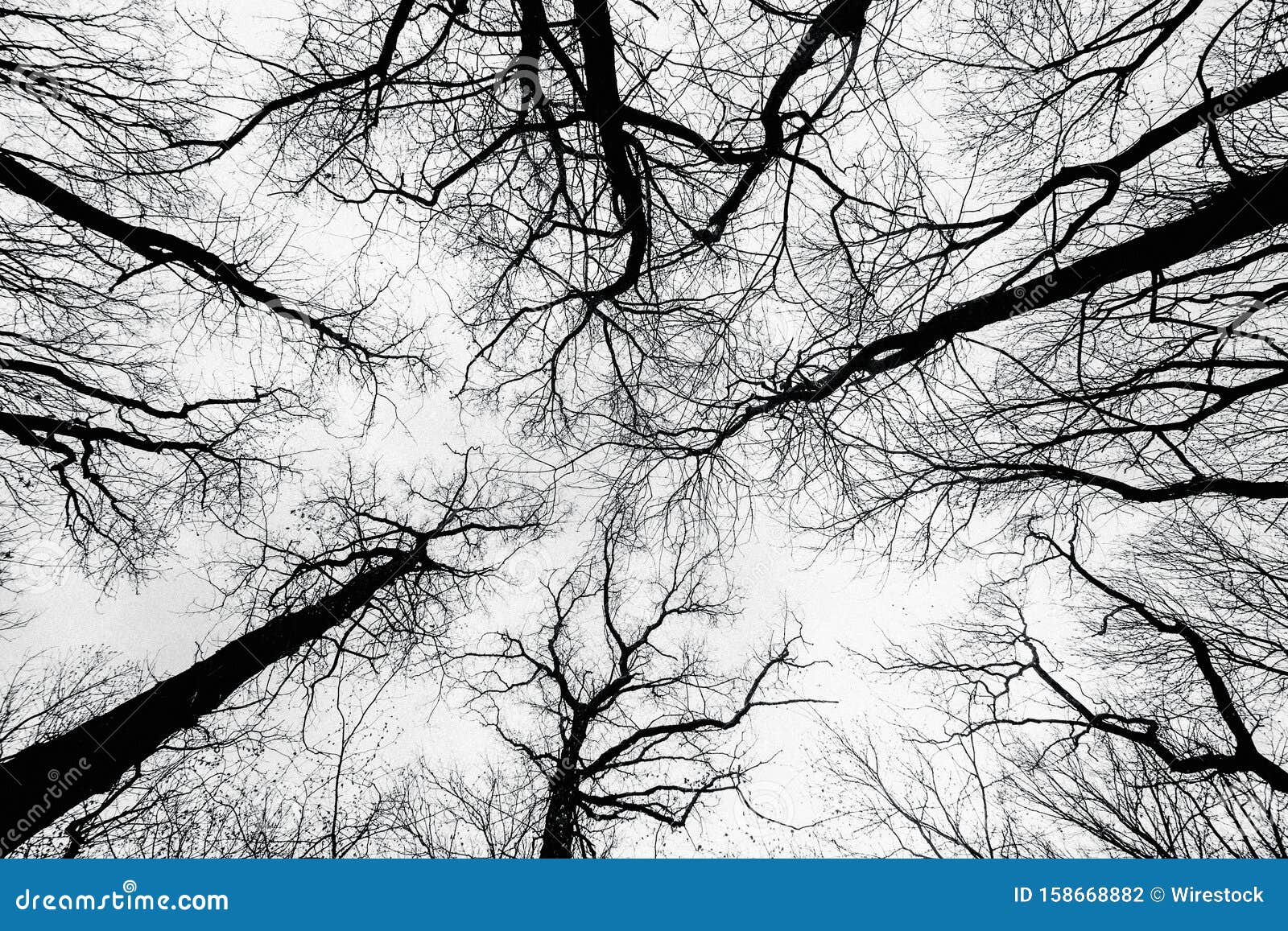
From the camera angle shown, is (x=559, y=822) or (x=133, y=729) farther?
(x=559, y=822)

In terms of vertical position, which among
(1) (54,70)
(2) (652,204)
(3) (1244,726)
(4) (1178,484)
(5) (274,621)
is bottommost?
(3) (1244,726)

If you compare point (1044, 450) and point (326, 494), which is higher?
point (326, 494)

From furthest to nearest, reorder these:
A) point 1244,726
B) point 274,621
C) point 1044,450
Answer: point 274,621
point 1244,726
point 1044,450

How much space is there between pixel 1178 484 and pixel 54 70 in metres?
10.6

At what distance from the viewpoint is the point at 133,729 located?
20.8 ft

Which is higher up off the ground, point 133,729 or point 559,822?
point 133,729

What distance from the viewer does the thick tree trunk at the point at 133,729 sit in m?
5.73

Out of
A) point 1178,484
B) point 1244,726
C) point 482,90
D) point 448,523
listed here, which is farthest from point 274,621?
point 1244,726

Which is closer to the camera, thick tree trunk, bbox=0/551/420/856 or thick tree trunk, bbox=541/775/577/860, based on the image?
thick tree trunk, bbox=0/551/420/856

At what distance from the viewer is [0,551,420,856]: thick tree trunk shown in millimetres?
5727

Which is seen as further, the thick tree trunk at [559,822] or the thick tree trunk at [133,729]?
the thick tree trunk at [559,822]

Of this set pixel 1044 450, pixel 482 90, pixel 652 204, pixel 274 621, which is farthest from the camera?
pixel 274 621

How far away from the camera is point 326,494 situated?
7.83m

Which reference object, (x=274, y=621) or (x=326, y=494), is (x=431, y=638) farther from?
(x=326, y=494)
